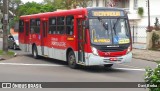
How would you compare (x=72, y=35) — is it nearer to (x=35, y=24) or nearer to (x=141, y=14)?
(x=35, y=24)

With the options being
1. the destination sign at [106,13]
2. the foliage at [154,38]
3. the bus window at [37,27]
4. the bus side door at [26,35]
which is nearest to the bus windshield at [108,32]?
the destination sign at [106,13]

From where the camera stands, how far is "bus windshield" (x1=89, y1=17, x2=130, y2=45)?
1614 centimetres

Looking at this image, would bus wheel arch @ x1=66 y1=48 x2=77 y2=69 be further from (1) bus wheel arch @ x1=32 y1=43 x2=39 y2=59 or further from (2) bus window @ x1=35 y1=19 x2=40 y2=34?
(1) bus wheel arch @ x1=32 y1=43 x2=39 y2=59

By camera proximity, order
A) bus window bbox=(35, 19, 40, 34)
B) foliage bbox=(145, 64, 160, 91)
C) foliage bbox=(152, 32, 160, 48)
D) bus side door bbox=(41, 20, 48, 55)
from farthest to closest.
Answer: foliage bbox=(152, 32, 160, 48)
bus window bbox=(35, 19, 40, 34)
bus side door bbox=(41, 20, 48, 55)
foliage bbox=(145, 64, 160, 91)

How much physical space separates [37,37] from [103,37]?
7.58m

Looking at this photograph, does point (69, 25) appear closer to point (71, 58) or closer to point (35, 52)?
point (71, 58)

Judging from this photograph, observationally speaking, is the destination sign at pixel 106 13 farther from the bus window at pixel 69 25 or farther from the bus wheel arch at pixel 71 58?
the bus wheel arch at pixel 71 58

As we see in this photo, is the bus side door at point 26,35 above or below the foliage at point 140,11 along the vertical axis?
below

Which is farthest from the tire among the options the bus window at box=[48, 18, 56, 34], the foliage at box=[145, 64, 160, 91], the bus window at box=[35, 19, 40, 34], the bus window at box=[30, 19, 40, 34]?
the foliage at box=[145, 64, 160, 91]

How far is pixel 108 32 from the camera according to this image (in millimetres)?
16297

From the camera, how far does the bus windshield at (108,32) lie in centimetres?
1614

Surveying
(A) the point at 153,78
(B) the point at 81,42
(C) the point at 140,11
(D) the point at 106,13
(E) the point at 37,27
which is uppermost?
(C) the point at 140,11

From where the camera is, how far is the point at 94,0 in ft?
168

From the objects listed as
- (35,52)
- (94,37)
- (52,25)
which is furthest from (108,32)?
(35,52)
